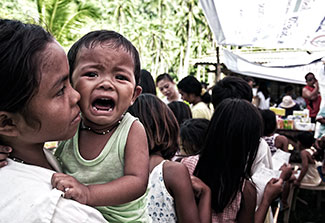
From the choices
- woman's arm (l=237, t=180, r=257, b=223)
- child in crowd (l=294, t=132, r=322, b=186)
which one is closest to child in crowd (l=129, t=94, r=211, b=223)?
woman's arm (l=237, t=180, r=257, b=223)

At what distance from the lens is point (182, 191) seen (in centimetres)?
198

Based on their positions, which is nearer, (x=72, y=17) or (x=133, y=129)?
(x=133, y=129)

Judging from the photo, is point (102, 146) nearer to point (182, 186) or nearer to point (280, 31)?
point (182, 186)

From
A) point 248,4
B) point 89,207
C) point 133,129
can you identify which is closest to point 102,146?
point 133,129

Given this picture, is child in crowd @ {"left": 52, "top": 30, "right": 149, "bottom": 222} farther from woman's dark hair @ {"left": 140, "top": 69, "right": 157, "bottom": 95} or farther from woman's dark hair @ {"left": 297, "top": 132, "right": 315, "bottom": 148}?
woman's dark hair @ {"left": 297, "top": 132, "right": 315, "bottom": 148}

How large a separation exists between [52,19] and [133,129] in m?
13.7

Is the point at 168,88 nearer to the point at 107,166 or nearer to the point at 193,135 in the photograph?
the point at 193,135

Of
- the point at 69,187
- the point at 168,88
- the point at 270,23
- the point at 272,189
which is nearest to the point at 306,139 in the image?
the point at 168,88

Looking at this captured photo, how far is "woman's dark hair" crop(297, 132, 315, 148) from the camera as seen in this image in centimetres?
617

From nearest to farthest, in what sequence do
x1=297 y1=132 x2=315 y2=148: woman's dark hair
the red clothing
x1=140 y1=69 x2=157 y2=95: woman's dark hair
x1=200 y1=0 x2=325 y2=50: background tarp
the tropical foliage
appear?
x1=200 y1=0 x2=325 y2=50: background tarp
x1=140 y1=69 x2=157 y2=95: woman's dark hair
x1=297 y1=132 x2=315 y2=148: woman's dark hair
the red clothing
the tropical foliage

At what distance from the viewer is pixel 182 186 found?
1973 millimetres

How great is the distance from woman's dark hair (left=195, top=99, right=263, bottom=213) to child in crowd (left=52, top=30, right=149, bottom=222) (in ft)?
2.81

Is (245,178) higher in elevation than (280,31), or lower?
lower

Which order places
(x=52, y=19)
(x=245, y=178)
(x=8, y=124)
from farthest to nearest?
(x=52, y=19) → (x=245, y=178) → (x=8, y=124)
